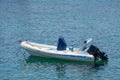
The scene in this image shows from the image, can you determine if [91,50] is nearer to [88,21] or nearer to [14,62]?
[14,62]

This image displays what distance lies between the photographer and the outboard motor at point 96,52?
53844mm

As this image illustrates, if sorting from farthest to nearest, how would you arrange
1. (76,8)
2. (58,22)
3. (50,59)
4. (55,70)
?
1. (76,8)
2. (58,22)
3. (50,59)
4. (55,70)

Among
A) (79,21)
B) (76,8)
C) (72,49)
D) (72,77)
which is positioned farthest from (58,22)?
(72,77)

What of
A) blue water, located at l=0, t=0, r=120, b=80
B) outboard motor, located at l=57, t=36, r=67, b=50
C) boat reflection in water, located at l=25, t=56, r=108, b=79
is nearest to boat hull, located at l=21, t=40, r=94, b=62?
boat reflection in water, located at l=25, t=56, r=108, b=79

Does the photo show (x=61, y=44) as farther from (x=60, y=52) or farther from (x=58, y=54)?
(x=58, y=54)

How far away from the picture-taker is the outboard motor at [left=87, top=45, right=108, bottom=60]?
2120 inches

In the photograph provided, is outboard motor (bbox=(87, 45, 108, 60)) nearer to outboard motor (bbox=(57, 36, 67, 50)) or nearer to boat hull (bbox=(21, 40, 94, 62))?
boat hull (bbox=(21, 40, 94, 62))

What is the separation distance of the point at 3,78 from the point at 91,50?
11586 mm

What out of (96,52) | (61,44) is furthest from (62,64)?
(96,52)

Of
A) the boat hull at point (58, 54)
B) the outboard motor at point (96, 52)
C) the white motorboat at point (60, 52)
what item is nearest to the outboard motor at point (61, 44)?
the white motorboat at point (60, 52)

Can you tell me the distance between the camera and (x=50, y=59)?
55.4m

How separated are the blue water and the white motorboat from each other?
66cm

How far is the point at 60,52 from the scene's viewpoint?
181 ft

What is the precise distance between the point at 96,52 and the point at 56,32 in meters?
19.0
